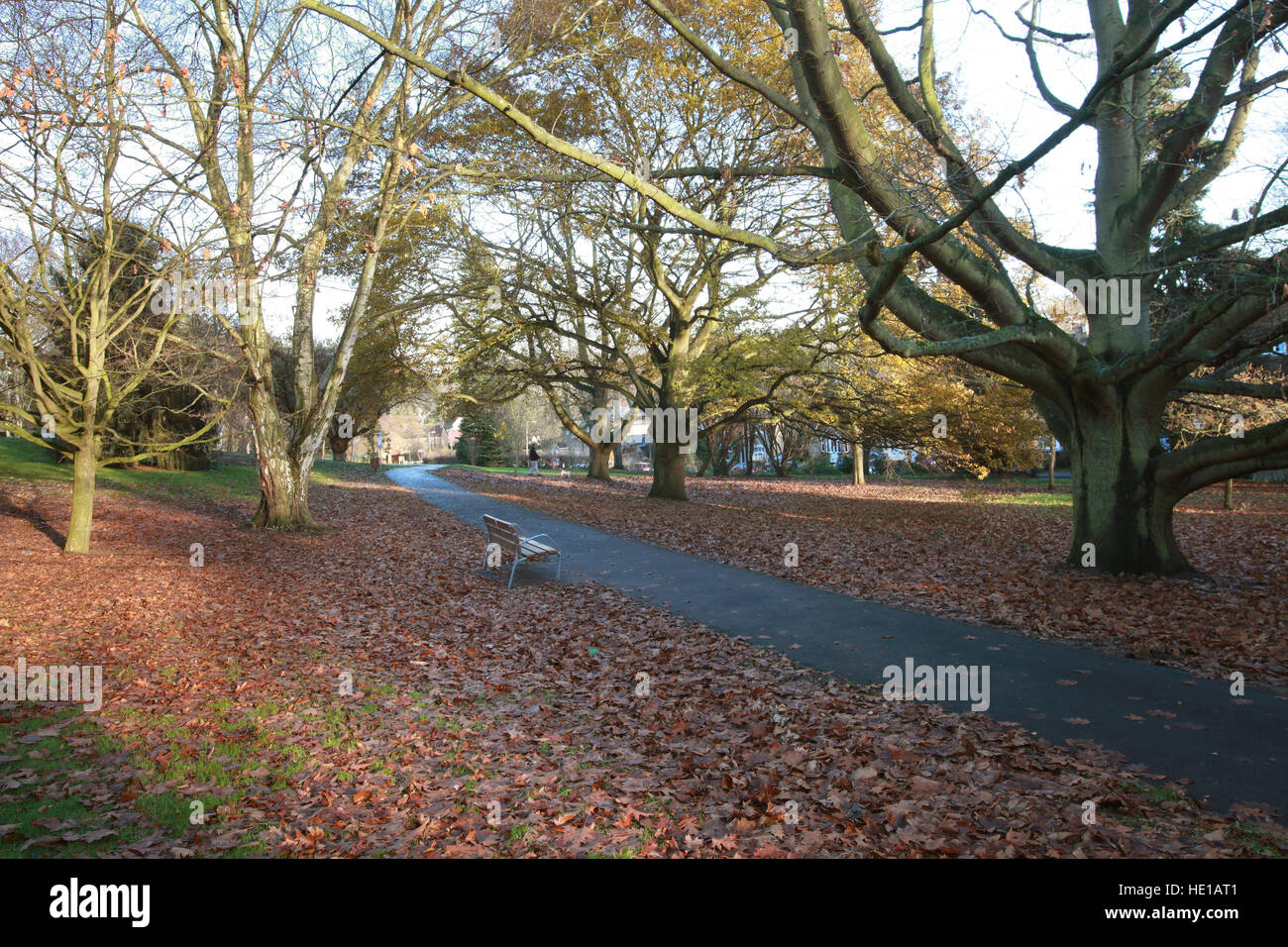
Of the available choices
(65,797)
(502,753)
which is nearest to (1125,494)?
(502,753)

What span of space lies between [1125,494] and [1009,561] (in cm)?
202

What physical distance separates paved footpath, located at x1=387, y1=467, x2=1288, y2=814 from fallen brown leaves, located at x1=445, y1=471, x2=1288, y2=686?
0.59 meters

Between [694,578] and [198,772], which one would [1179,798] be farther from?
[694,578]

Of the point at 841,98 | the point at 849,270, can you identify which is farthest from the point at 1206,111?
the point at 849,270

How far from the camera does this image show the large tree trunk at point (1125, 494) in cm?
980

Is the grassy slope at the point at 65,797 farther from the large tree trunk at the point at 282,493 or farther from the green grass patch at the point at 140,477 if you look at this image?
the green grass patch at the point at 140,477

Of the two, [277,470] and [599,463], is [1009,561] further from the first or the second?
[599,463]

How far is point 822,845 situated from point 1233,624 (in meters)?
6.15

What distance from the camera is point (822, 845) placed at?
12.3 ft

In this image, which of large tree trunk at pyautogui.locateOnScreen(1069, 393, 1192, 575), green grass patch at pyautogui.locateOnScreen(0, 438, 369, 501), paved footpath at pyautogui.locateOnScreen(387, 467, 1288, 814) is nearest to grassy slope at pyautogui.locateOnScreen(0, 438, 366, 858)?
paved footpath at pyautogui.locateOnScreen(387, 467, 1288, 814)

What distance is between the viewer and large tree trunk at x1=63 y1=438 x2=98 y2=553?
37.9 feet

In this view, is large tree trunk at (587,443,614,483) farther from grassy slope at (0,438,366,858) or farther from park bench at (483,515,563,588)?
grassy slope at (0,438,366,858)

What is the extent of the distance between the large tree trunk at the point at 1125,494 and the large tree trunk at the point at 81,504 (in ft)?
48.1
